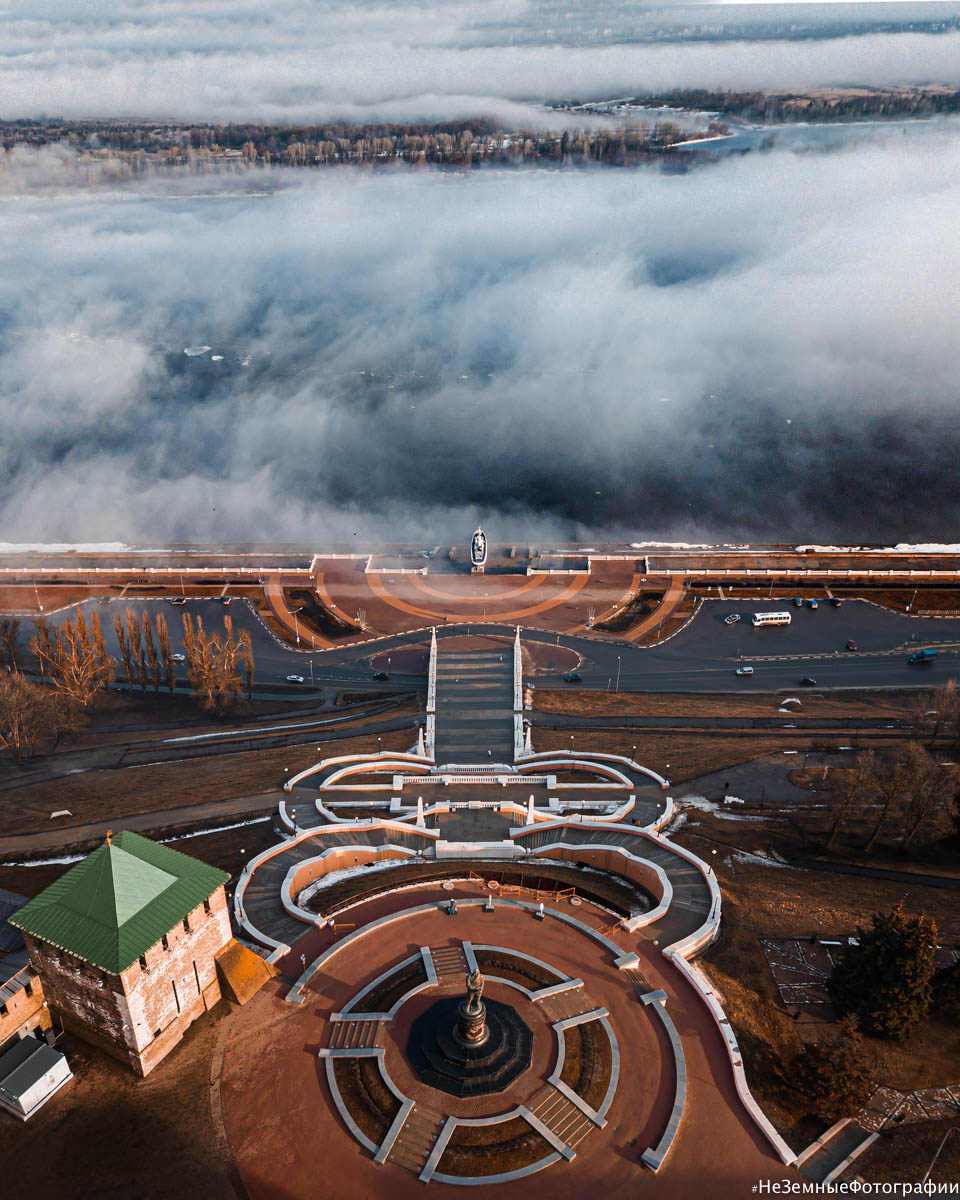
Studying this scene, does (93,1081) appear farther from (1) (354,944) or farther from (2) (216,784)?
(2) (216,784)

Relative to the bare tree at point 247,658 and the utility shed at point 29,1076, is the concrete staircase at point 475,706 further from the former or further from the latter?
the utility shed at point 29,1076

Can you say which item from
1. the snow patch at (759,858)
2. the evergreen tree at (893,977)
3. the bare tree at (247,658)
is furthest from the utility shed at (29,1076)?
the bare tree at (247,658)

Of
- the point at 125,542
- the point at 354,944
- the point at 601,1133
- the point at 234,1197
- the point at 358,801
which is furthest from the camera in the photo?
the point at 125,542

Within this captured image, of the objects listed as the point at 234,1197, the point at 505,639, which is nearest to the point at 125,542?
the point at 505,639

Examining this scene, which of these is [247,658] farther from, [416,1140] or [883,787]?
[883,787]

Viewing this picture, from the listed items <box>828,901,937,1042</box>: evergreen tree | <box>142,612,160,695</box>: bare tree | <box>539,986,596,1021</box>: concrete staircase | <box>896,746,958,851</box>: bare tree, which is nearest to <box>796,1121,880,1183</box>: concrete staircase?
<box>828,901,937,1042</box>: evergreen tree

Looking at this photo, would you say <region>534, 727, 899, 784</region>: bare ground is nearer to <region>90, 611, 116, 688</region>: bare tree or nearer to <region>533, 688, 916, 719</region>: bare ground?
<region>533, 688, 916, 719</region>: bare ground
